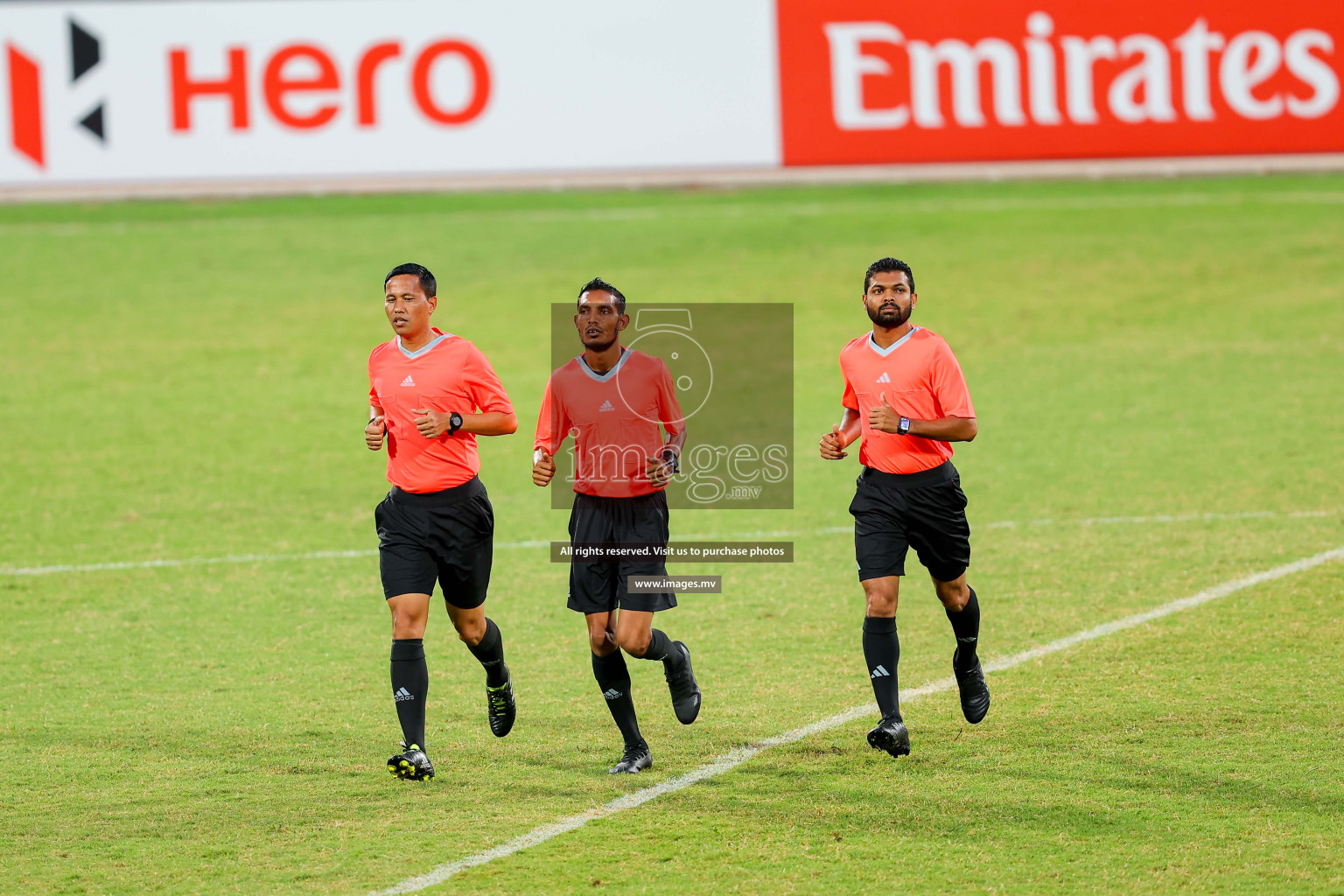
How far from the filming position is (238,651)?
392 inches

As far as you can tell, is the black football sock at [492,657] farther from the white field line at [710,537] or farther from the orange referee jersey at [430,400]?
the white field line at [710,537]

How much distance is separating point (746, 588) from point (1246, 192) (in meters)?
15.4

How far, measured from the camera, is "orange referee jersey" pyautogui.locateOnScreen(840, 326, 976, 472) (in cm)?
784

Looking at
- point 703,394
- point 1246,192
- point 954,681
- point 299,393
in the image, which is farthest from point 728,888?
point 1246,192

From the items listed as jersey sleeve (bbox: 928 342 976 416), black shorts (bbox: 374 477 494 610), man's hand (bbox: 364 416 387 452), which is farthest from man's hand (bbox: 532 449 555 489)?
jersey sleeve (bbox: 928 342 976 416)

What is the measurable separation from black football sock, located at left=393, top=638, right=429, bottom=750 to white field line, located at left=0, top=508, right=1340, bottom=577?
476 cm

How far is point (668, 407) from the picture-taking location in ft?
24.9

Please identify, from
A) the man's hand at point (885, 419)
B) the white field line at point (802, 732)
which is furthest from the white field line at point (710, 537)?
the man's hand at point (885, 419)

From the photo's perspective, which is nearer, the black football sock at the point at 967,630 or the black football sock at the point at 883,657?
the black football sock at the point at 883,657

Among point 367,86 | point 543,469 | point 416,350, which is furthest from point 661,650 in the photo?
point 367,86

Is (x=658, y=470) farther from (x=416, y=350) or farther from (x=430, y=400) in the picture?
(x=416, y=350)

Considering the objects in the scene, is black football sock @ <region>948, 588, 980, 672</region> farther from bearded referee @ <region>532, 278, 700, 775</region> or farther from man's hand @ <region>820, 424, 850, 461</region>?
bearded referee @ <region>532, 278, 700, 775</region>

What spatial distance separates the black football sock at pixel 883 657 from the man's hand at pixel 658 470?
1.20 m

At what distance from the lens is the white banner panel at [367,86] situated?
73.3 feet
